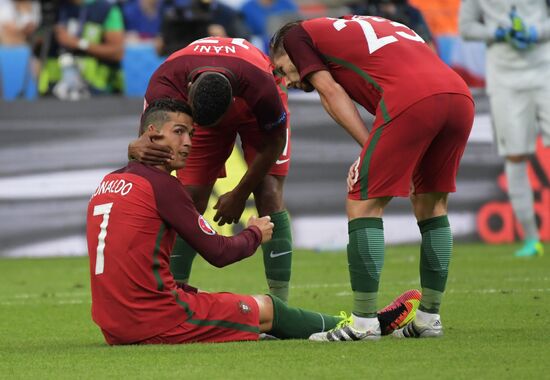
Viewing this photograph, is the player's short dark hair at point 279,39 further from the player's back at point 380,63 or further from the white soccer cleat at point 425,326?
the white soccer cleat at point 425,326

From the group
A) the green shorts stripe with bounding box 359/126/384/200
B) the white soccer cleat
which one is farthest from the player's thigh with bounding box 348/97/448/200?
the white soccer cleat

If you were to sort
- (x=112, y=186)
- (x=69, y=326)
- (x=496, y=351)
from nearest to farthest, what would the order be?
(x=496, y=351)
(x=112, y=186)
(x=69, y=326)

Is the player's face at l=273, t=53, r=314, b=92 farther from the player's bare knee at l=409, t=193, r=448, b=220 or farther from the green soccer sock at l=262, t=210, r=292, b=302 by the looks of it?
the green soccer sock at l=262, t=210, r=292, b=302

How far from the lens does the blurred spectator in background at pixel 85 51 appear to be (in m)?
14.6

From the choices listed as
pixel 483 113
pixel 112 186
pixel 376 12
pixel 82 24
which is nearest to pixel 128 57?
pixel 82 24

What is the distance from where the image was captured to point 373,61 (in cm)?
666

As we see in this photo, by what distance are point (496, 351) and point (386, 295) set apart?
3236mm

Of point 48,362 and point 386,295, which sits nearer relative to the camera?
point 48,362

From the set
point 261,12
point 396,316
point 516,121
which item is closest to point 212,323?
point 396,316


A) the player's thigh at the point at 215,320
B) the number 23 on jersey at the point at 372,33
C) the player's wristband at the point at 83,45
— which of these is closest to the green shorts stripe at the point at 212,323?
the player's thigh at the point at 215,320

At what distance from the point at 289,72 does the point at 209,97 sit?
18.4 inches

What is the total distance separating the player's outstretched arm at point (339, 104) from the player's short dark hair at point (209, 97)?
1.50 feet

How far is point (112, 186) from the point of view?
657 cm

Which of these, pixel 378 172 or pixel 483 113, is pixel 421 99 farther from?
pixel 483 113
